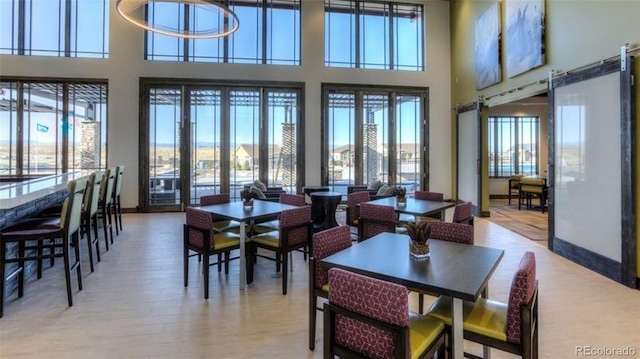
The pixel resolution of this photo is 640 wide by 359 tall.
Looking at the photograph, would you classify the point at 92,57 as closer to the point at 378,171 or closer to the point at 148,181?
the point at 148,181

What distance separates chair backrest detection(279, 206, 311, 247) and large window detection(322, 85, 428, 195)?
4892 millimetres

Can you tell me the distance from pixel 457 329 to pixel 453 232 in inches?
40.5

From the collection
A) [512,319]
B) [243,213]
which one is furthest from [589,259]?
[243,213]

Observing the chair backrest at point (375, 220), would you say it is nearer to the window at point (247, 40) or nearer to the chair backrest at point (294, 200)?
the chair backrest at point (294, 200)

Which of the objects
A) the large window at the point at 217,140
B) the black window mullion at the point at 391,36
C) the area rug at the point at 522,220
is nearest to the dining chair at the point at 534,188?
the area rug at the point at 522,220

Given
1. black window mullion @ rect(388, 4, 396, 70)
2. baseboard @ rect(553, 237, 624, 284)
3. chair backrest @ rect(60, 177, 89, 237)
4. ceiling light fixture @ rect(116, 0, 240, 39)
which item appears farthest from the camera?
black window mullion @ rect(388, 4, 396, 70)

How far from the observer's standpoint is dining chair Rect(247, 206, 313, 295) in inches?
134

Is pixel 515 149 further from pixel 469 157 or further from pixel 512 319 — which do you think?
pixel 512 319

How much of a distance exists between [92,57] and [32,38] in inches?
51.1

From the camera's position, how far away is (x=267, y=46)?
8.30 m

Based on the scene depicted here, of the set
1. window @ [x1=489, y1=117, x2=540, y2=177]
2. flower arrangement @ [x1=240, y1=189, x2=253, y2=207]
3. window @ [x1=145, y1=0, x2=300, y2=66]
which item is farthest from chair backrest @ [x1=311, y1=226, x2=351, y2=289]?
window @ [x1=489, y1=117, x2=540, y2=177]

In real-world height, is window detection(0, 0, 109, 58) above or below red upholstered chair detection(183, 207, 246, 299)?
above

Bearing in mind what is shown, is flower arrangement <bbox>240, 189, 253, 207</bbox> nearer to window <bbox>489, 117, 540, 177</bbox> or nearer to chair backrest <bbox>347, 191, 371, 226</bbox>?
chair backrest <bbox>347, 191, 371, 226</bbox>

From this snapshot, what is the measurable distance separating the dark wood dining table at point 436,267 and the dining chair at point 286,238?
1203 millimetres
